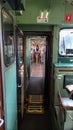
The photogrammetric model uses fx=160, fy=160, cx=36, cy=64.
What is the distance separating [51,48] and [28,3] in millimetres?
1190

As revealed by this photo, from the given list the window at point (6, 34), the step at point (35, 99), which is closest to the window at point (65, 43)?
the step at point (35, 99)

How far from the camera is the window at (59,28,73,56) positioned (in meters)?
3.92

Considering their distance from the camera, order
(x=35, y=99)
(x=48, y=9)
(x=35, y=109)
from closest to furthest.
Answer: (x=48, y=9) → (x=35, y=109) → (x=35, y=99)

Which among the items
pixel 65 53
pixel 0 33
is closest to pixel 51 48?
pixel 65 53

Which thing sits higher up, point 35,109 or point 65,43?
point 65,43

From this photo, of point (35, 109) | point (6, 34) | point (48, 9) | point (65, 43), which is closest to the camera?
point (6, 34)

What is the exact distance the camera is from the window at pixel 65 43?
392 centimetres

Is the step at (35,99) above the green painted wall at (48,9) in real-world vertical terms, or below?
below

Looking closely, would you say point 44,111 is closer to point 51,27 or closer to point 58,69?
point 58,69

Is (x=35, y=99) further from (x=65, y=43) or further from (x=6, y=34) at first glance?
(x=6, y=34)

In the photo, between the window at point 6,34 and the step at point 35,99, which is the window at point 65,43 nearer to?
the step at point 35,99

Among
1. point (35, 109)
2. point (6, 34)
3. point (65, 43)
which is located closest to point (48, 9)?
point (65, 43)

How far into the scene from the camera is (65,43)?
3.95 m

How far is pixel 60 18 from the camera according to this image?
339cm
